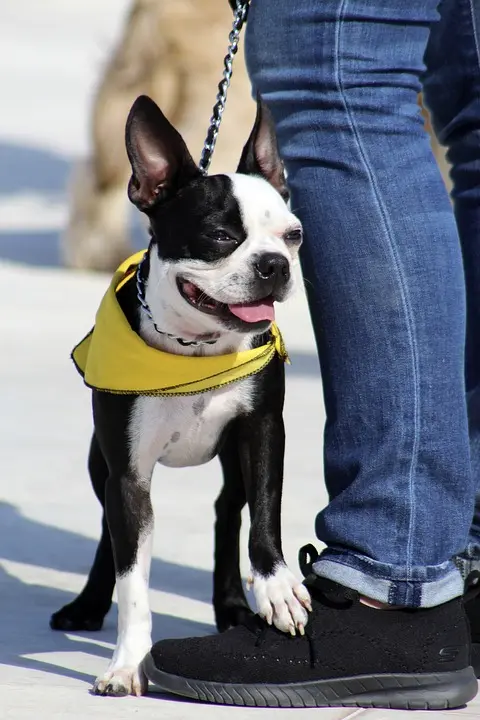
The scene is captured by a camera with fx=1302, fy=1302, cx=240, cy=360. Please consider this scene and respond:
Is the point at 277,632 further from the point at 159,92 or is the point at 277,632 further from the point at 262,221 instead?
the point at 159,92

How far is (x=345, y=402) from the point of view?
2254 millimetres

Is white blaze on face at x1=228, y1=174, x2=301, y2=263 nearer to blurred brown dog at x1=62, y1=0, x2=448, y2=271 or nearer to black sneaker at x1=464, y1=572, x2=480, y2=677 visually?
black sneaker at x1=464, y1=572, x2=480, y2=677

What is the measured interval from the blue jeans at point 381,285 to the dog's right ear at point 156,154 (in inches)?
11.5

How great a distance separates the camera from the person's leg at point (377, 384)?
219 cm

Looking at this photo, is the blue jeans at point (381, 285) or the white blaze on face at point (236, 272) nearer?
the blue jeans at point (381, 285)

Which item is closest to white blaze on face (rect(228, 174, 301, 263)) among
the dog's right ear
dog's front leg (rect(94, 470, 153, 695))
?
the dog's right ear

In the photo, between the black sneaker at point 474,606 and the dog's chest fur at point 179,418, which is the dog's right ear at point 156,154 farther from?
the black sneaker at point 474,606

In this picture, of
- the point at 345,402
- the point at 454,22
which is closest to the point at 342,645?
the point at 345,402

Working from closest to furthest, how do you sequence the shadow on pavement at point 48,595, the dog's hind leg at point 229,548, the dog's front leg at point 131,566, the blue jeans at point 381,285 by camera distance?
1. the blue jeans at point 381,285
2. the dog's front leg at point 131,566
3. the shadow on pavement at point 48,595
4. the dog's hind leg at point 229,548

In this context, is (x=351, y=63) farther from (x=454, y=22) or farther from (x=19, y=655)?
(x=19, y=655)

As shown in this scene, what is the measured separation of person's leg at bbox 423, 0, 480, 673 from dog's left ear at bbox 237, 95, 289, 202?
1.06 feet

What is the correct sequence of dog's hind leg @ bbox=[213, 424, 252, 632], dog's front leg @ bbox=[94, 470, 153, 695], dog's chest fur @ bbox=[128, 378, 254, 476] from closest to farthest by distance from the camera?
dog's front leg @ bbox=[94, 470, 153, 695] < dog's chest fur @ bbox=[128, 378, 254, 476] < dog's hind leg @ bbox=[213, 424, 252, 632]

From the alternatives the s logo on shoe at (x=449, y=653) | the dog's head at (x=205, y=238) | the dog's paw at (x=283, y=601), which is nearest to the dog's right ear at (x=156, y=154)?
the dog's head at (x=205, y=238)

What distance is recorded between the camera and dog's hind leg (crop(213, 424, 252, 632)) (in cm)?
272
